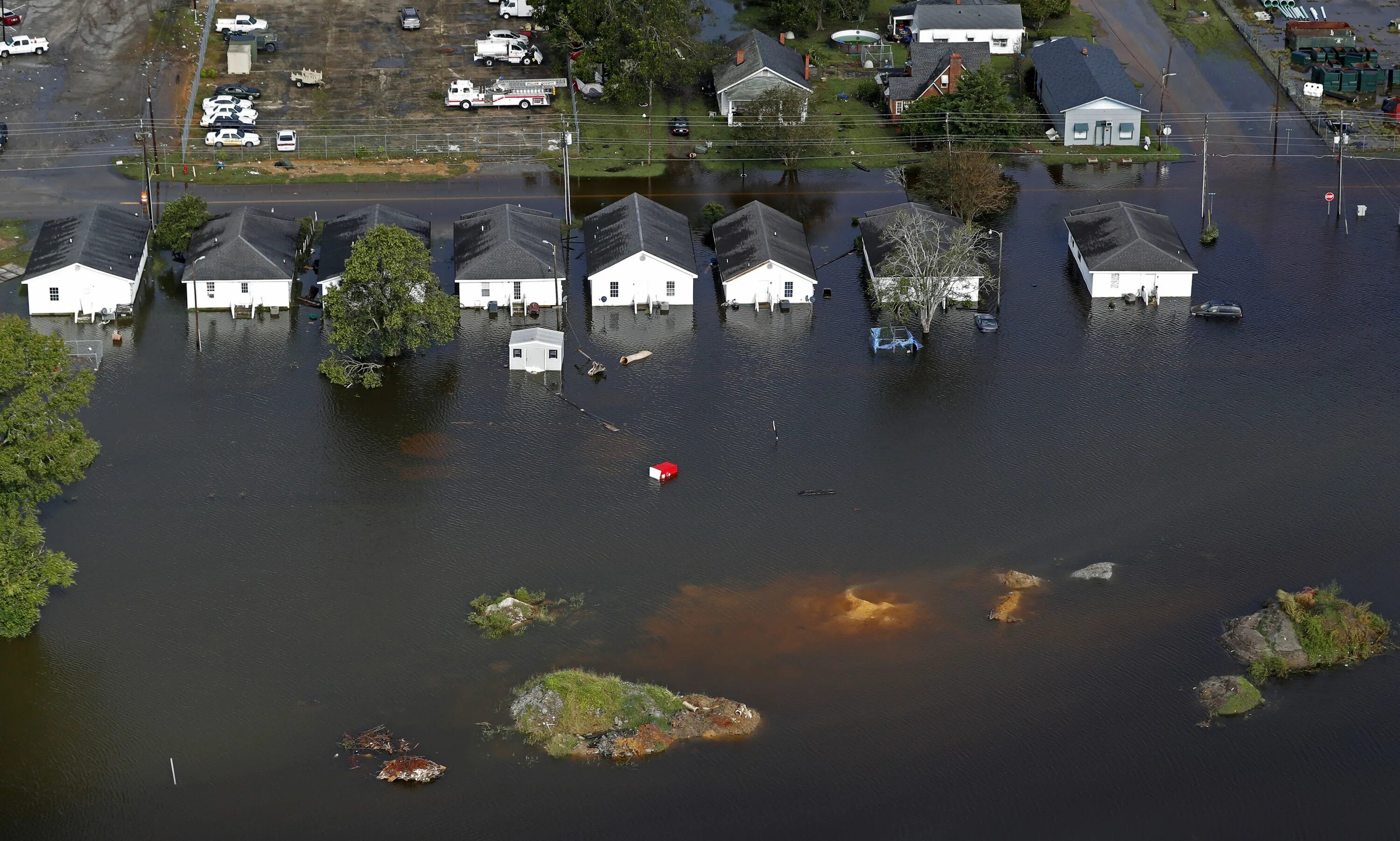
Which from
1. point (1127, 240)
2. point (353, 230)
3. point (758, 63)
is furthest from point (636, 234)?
point (758, 63)

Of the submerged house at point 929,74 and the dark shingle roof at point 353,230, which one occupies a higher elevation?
the submerged house at point 929,74

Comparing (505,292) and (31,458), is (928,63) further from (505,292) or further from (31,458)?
(31,458)

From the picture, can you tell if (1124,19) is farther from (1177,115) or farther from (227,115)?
(227,115)

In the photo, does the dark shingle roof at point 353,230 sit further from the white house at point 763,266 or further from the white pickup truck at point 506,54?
the white pickup truck at point 506,54

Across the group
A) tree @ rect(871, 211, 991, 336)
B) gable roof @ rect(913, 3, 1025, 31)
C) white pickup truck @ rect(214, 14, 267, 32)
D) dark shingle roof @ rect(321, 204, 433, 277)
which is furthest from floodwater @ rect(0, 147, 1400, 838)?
white pickup truck @ rect(214, 14, 267, 32)

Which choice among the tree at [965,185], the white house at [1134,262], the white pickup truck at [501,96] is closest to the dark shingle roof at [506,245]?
the white pickup truck at [501,96]
